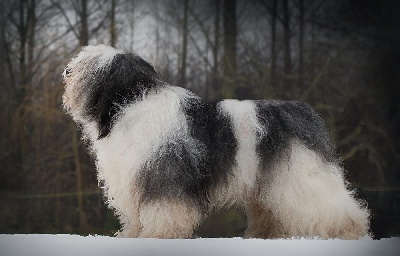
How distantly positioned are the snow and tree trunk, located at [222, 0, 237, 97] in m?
0.97

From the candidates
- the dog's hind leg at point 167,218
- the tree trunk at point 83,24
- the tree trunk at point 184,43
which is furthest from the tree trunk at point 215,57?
the dog's hind leg at point 167,218

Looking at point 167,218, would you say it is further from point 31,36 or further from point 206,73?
point 31,36

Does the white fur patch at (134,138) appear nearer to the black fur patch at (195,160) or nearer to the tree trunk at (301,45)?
the black fur patch at (195,160)

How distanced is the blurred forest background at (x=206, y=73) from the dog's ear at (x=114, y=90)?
616 millimetres

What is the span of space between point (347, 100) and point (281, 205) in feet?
2.92

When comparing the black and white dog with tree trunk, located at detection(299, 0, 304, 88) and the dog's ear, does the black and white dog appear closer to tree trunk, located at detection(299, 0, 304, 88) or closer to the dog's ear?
the dog's ear

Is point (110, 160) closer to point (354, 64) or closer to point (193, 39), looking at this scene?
point (193, 39)

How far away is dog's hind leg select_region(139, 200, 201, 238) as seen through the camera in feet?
8.61

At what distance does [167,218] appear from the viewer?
263 cm

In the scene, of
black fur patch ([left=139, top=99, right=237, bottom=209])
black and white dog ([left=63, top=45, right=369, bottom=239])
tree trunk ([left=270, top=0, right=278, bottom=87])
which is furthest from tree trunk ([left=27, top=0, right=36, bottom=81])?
tree trunk ([left=270, top=0, right=278, bottom=87])

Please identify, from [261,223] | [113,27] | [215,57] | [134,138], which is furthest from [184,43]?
[261,223]

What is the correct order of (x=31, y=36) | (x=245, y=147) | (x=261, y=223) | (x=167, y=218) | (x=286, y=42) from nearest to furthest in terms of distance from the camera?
(x=167, y=218) → (x=245, y=147) → (x=261, y=223) → (x=286, y=42) → (x=31, y=36)

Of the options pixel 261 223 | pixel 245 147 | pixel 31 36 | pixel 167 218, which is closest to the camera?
pixel 167 218

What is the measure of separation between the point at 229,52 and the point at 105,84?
900 mm
